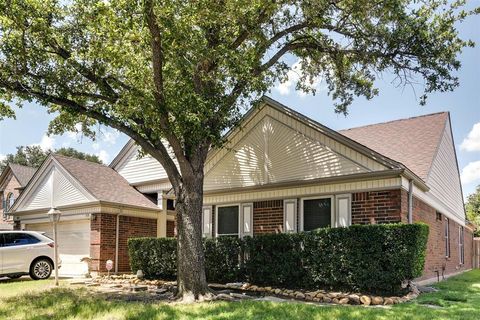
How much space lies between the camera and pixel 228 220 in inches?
594

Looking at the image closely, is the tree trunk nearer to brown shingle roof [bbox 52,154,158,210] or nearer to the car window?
the car window

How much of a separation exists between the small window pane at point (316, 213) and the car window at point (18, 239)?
9.22 metres

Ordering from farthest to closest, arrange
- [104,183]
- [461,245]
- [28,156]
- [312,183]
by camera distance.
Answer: [28,156] → [461,245] → [104,183] → [312,183]

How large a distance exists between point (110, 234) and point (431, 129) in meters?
12.7

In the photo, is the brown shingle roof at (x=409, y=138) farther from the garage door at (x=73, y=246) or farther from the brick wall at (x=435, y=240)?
the garage door at (x=73, y=246)

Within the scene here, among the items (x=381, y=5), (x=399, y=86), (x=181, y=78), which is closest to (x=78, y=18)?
(x=181, y=78)

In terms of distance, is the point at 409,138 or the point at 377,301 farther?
the point at 409,138

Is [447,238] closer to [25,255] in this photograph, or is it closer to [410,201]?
[410,201]

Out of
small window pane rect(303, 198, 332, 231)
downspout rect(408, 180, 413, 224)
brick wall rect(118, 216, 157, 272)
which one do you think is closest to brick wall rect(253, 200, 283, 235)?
small window pane rect(303, 198, 332, 231)

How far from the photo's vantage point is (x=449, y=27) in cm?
1085

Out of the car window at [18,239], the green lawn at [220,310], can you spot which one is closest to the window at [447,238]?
the green lawn at [220,310]

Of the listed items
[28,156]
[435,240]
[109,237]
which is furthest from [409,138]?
[28,156]

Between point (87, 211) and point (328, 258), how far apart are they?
10615 mm

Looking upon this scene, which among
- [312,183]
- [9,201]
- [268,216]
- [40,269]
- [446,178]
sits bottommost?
[40,269]
